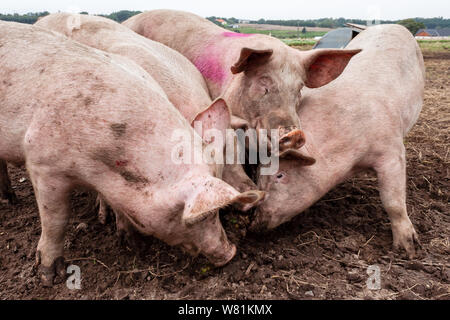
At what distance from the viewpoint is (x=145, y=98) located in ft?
9.11

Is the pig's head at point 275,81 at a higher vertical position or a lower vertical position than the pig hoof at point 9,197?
higher

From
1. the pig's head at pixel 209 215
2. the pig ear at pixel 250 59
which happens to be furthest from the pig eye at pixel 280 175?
the pig ear at pixel 250 59

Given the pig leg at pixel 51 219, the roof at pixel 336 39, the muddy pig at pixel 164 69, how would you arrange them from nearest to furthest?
1. the pig leg at pixel 51 219
2. the muddy pig at pixel 164 69
3. the roof at pixel 336 39

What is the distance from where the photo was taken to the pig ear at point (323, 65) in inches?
153

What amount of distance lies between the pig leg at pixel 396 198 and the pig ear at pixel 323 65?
96 cm

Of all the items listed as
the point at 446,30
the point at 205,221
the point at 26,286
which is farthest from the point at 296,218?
the point at 446,30

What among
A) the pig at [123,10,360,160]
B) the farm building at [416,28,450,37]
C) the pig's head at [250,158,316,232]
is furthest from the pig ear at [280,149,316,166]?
the farm building at [416,28,450,37]

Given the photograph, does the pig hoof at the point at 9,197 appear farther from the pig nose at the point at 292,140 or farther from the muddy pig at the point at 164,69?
the pig nose at the point at 292,140

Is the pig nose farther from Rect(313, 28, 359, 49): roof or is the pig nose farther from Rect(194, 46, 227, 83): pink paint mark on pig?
Rect(313, 28, 359, 49): roof

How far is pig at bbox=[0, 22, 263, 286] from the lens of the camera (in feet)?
8.52

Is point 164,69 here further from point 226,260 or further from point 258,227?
point 226,260

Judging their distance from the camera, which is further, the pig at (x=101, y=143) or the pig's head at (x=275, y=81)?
the pig's head at (x=275, y=81)

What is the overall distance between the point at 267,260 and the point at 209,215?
0.88 m

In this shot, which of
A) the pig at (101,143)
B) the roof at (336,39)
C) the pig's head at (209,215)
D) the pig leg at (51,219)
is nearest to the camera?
the pig's head at (209,215)
